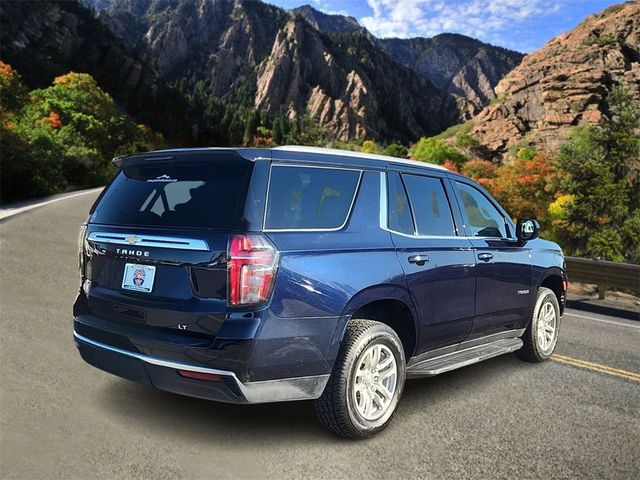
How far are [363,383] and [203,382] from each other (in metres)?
1.13

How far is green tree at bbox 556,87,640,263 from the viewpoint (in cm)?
3303

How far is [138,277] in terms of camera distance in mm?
3367

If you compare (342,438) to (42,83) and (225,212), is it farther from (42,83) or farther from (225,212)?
(42,83)

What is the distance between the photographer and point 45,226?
13.2 meters

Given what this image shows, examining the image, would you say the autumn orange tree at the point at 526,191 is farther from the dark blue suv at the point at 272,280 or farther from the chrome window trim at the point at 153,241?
the chrome window trim at the point at 153,241

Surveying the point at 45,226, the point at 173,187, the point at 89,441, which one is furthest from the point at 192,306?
the point at 45,226

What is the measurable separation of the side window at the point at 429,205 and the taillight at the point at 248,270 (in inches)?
63.4

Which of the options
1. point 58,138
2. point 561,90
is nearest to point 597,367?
point 58,138

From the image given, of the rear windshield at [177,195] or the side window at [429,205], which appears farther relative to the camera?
the side window at [429,205]

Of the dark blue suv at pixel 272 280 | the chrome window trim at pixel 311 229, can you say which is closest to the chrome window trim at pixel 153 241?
the dark blue suv at pixel 272 280

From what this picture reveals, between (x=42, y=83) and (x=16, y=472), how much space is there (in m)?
95.1

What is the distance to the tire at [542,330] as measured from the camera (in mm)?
5570

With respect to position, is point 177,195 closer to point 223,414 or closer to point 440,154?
point 223,414

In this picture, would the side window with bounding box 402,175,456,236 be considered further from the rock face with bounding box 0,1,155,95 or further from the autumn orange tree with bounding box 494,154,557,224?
the rock face with bounding box 0,1,155,95
